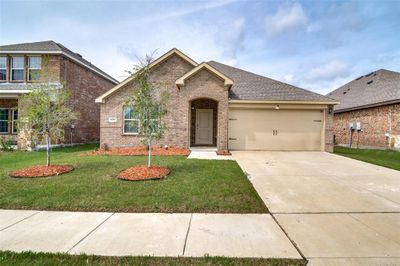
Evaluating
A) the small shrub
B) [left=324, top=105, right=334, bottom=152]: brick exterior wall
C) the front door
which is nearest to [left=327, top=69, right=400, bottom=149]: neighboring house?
[left=324, top=105, right=334, bottom=152]: brick exterior wall

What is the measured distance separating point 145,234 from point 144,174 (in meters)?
3.49

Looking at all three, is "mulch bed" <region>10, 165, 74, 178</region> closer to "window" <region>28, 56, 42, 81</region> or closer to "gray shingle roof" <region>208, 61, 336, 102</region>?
"gray shingle roof" <region>208, 61, 336, 102</region>

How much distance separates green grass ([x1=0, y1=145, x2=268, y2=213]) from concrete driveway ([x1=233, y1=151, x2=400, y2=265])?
758 mm

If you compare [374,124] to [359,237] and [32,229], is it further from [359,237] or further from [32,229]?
[32,229]

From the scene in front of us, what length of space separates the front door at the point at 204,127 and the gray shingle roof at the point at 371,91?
1269 cm

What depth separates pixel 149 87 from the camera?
24.8 feet

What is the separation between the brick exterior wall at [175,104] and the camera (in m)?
12.6

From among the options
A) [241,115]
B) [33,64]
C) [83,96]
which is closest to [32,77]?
[33,64]

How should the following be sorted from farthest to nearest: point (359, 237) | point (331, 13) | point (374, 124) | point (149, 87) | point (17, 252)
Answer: point (374, 124) < point (331, 13) < point (149, 87) < point (359, 237) < point (17, 252)

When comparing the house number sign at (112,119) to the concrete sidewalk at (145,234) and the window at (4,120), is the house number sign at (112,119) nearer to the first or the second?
the window at (4,120)

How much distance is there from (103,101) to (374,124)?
64.5 feet

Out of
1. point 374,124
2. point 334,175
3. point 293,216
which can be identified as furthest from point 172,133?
point 374,124

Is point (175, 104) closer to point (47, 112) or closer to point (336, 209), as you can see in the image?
point (47, 112)

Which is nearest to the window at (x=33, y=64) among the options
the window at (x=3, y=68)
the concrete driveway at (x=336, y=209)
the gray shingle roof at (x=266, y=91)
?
the window at (x=3, y=68)
